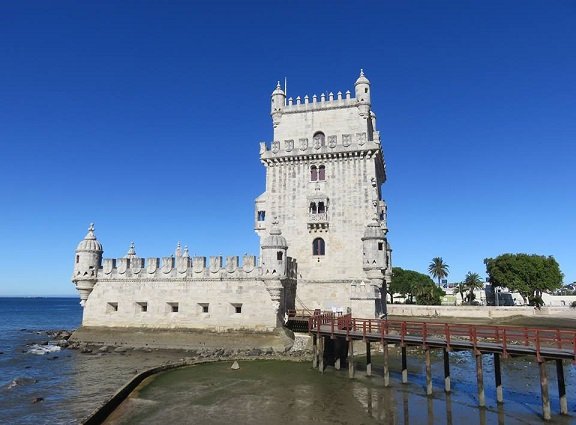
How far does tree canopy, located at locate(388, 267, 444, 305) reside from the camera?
3354 inches

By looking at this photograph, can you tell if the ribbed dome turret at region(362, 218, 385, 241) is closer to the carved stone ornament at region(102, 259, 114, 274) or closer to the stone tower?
the stone tower

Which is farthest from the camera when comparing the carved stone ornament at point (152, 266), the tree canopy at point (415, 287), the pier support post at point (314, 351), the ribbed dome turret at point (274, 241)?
the tree canopy at point (415, 287)

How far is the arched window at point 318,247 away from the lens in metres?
38.4

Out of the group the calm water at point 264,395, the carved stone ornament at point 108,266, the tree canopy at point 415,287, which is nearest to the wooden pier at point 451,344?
the calm water at point 264,395

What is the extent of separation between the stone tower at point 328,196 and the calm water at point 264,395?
854cm

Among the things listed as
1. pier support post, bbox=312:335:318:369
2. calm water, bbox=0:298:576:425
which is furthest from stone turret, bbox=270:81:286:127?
calm water, bbox=0:298:576:425

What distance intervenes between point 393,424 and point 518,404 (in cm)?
762

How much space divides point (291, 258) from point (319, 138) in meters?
11.3

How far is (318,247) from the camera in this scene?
38.6m

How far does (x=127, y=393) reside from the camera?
21.4m

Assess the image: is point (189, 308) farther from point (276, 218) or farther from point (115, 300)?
point (276, 218)

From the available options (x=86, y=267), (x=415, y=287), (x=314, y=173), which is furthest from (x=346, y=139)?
(x=415, y=287)

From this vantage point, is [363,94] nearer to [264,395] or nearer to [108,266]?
[108,266]

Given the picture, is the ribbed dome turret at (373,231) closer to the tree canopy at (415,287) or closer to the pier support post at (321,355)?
the pier support post at (321,355)
